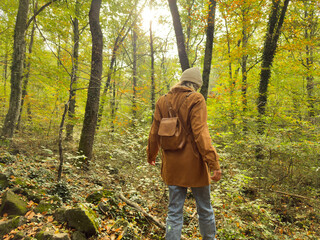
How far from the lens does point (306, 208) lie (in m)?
5.02

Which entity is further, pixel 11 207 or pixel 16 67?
pixel 16 67

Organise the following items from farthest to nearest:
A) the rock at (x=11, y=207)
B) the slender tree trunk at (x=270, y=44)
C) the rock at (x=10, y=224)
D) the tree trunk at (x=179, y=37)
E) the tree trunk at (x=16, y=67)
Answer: the slender tree trunk at (x=270, y=44)
the tree trunk at (x=16, y=67)
the tree trunk at (x=179, y=37)
the rock at (x=11, y=207)
the rock at (x=10, y=224)

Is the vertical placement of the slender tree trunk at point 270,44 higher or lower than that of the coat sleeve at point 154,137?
higher

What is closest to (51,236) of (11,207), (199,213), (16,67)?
(11,207)

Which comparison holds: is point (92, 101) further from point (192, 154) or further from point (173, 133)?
point (192, 154)

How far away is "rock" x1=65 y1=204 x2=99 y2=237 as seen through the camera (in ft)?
8.91

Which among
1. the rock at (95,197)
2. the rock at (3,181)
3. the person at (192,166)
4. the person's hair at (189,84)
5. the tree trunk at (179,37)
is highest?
the tree trunk at (179,37)

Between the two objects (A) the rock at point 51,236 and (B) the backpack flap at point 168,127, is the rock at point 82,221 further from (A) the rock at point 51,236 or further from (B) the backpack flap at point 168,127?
(B) the backpack flap at point 168,127

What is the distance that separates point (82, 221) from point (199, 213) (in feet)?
5.48

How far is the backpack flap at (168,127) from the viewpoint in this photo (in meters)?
2.41

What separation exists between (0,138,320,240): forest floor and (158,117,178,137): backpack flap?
171cm

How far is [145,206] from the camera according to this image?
4078 mm

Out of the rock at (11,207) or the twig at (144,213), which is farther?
the twig at (144,213)

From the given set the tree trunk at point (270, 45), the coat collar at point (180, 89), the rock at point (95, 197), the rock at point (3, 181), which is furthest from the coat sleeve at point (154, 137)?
the tree trunk at point (270, 45)
